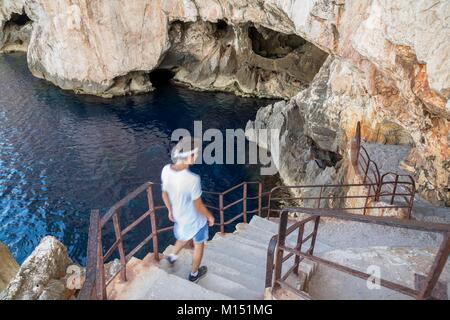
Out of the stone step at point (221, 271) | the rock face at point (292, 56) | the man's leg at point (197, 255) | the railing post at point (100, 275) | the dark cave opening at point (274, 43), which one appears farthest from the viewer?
the dark cave opening at point (274, 43)

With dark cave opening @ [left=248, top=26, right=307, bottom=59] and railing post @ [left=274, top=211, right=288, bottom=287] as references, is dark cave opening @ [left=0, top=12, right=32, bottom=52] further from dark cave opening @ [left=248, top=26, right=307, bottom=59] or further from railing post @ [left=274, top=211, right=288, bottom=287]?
railing post @ [left=274, top=211, right=288, bottom=287]

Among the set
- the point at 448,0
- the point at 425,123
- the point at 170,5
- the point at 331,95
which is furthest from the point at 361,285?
the point at 170,5

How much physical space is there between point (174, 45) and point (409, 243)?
26.3 metres

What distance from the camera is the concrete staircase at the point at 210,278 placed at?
13.2 ft

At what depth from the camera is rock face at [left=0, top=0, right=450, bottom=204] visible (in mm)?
8031

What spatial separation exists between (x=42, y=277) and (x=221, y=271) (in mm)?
2635

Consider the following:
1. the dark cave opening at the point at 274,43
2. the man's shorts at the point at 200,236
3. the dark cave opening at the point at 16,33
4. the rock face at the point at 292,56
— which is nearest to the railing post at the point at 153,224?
the man's shorts at the point at 200,236

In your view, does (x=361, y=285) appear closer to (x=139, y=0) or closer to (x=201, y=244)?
(x=201, y=244)

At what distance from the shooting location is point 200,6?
2438 cm

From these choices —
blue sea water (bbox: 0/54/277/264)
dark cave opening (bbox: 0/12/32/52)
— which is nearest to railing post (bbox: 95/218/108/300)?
blue sea water (bbox: 0/54/277/264)

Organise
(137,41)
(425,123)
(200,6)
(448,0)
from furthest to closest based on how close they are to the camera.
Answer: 1. (137,41)
2. (200,6)
3. (425,123)
4. (448,0)

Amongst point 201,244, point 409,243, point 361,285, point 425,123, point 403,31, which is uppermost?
point 403,31

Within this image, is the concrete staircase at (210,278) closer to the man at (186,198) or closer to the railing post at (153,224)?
the railing post at (153,224)

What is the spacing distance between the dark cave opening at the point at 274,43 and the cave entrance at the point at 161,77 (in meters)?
8.35
